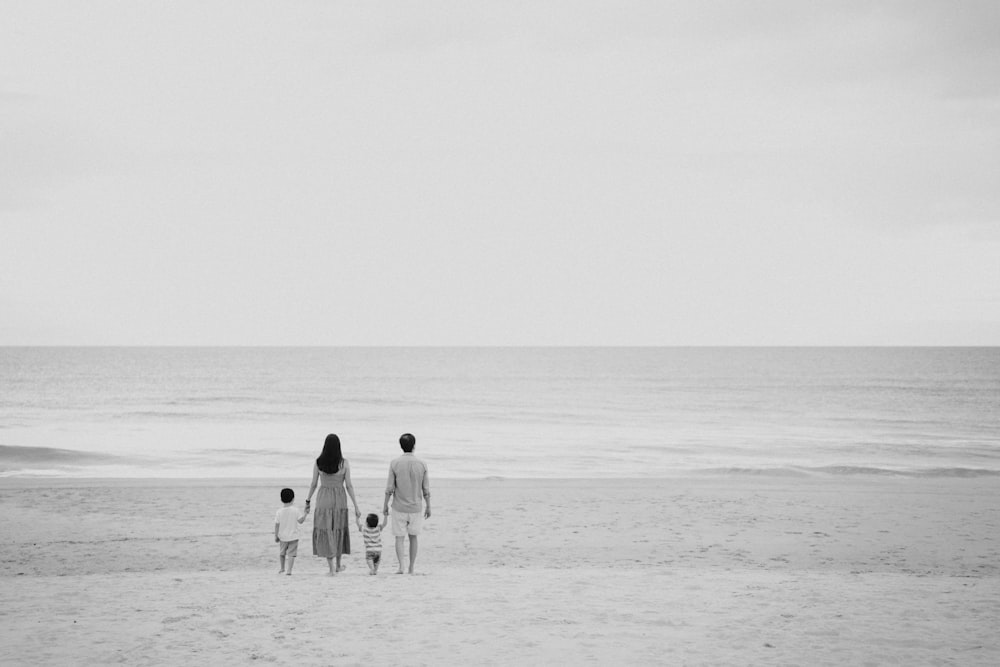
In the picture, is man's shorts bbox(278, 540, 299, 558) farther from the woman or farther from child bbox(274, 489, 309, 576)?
the woman

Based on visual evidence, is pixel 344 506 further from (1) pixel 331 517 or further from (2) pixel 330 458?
(2) pixel 330 458

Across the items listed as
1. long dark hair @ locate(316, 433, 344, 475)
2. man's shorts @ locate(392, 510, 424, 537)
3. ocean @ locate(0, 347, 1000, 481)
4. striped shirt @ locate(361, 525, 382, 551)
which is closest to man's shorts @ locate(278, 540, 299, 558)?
striped shirt @ locate(361, 525, 382, 551)

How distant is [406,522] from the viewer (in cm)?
916

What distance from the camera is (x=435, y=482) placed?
19828 mm

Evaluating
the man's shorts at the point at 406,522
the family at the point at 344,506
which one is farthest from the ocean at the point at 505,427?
the man's shorts at the point at 406,522

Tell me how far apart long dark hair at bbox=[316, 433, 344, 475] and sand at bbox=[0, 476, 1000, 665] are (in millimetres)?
1355

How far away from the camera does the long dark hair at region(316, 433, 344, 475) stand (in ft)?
29.5

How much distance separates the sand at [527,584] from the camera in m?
6.42

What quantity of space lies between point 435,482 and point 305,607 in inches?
482

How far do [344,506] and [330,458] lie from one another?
0.70m

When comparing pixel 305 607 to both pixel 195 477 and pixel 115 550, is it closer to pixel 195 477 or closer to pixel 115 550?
pixel 115 550

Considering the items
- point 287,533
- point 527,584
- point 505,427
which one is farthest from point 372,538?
point 505,427

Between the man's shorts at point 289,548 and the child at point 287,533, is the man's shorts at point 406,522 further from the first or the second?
the man's shorts at point 289,548

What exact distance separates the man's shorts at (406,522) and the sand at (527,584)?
576 mm
